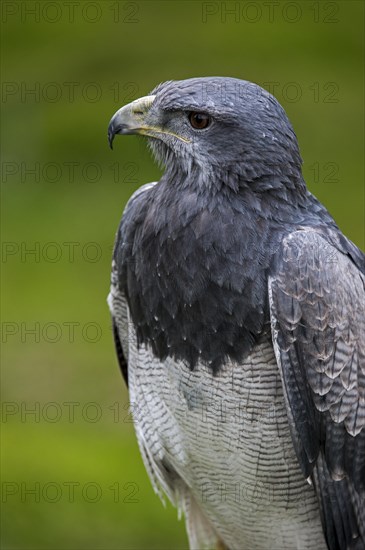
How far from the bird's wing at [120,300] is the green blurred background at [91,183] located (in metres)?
2.70

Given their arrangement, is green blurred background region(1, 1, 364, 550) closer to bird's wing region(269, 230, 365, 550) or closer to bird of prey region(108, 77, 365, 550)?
bird of prey region(108, 77, 365, 550)

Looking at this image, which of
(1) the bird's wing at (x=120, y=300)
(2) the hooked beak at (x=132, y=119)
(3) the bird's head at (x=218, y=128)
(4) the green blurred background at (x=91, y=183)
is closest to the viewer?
(3) the bird's head at (x=218, y=128)

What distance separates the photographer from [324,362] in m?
5.30

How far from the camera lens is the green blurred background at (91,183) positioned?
9.10 m

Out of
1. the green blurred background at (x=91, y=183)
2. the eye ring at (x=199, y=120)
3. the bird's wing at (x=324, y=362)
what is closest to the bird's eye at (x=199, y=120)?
the eye ring at (x=199, y=120)

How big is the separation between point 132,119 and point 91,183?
8.12 meters

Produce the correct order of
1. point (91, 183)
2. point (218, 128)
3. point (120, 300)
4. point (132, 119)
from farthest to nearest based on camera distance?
1. point (91, 183)
2. point (120, 300)
3. point (132, 119)
4. point (218, 128)

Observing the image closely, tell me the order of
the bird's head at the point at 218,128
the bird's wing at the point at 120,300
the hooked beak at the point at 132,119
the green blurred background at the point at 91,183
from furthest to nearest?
the green blurred background at the point at 91,183, the bird's wing at the point at 120,300, the hooked beak at the point at 132,119, the bird's head at the point at 218,128

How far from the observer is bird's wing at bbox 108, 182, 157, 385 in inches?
233

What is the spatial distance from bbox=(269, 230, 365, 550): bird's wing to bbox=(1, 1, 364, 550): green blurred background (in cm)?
355

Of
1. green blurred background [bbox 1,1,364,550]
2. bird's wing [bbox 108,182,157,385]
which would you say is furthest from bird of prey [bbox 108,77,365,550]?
green blurred background [bbox 1,1,364,550]

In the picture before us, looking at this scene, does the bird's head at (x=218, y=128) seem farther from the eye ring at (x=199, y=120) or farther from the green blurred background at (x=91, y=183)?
the green blurred background at (x=91, y=183)

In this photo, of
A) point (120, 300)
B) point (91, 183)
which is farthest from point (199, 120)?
point (91, 183)

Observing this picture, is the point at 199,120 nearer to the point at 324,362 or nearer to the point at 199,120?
the point at 199,120
